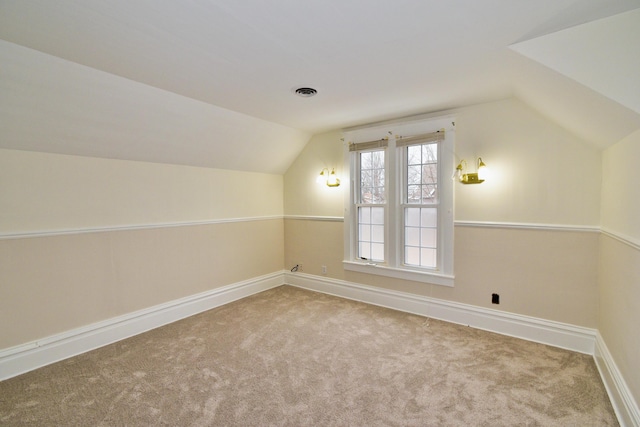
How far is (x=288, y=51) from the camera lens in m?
2.01

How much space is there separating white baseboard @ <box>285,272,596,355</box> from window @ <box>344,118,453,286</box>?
0.28 m

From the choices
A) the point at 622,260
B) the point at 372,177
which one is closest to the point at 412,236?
the point at 372,177

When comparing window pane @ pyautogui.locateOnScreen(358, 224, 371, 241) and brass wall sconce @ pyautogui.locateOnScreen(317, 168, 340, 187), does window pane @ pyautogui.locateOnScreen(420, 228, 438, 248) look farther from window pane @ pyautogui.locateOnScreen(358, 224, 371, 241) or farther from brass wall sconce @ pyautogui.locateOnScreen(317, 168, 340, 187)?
brass wall sconce @ pyautogui.locateOnScreen(317, 168, 340, 187)

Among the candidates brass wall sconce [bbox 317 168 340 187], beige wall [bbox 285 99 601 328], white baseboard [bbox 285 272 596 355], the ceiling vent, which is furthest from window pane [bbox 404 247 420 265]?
the ceiling vent

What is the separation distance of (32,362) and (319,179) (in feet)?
12.0

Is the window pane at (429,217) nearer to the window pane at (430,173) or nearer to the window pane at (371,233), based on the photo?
the window pane at (430,173)

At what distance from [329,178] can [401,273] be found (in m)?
1.69

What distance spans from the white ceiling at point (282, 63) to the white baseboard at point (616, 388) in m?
1.68

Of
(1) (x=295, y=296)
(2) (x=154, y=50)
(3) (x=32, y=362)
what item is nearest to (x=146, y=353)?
(3) (x=32, y=362)

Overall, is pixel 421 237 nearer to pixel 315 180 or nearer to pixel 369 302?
pixel 369 302

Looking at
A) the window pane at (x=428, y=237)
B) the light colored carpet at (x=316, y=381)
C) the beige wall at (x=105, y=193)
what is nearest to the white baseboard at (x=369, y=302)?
the light colored carpet at (x=316, y=381)

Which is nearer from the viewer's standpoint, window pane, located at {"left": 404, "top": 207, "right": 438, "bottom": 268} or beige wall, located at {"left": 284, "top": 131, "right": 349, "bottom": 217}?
window pane, located at {"left": 404, "top": 207, "right": 438, "bottom": 268}

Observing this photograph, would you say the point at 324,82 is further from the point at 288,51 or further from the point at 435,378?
the point at 435,378

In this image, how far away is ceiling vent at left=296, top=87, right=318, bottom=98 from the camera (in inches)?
107
